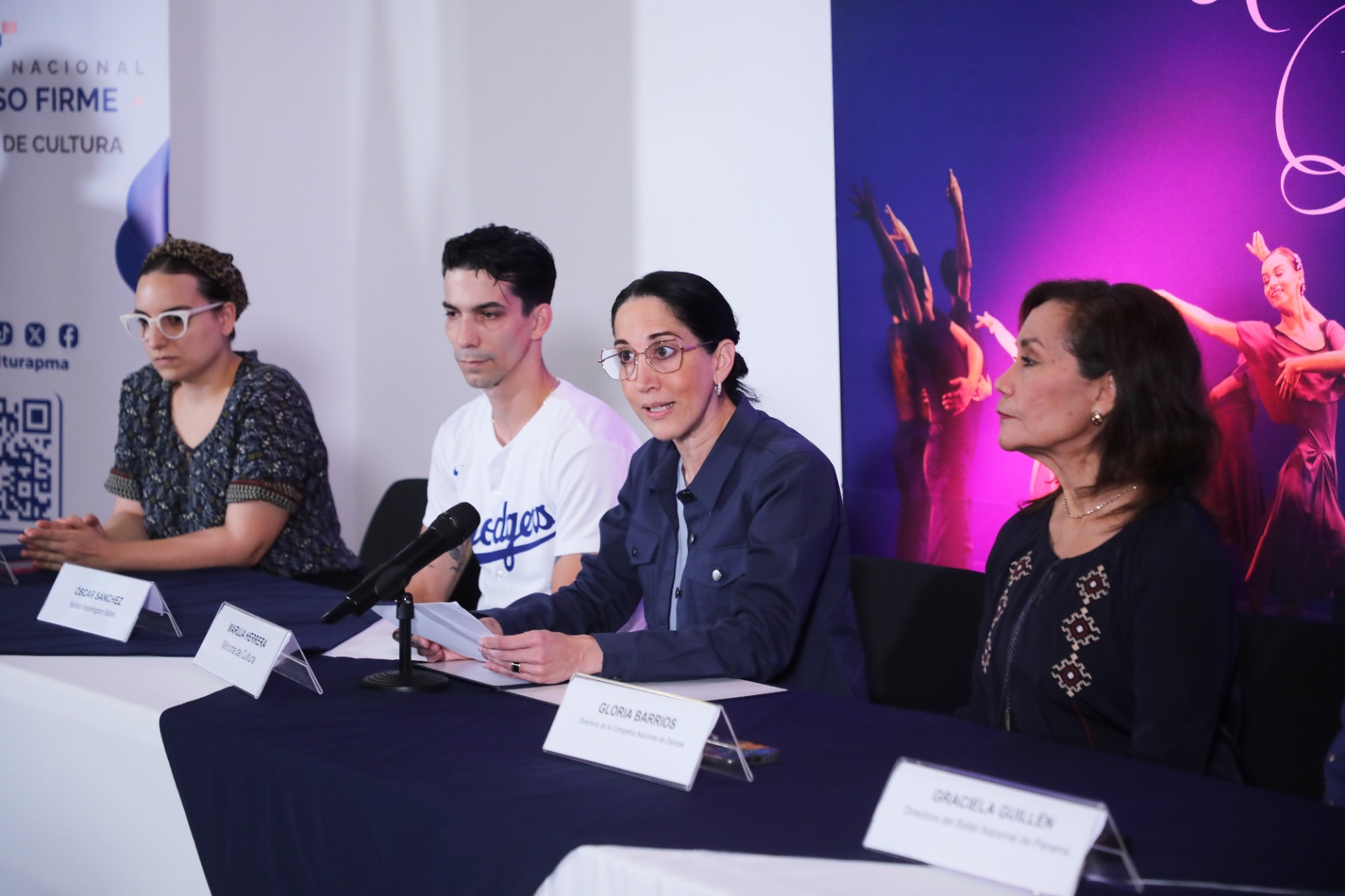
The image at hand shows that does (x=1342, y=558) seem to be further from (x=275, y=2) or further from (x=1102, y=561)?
(x=275, y=2)

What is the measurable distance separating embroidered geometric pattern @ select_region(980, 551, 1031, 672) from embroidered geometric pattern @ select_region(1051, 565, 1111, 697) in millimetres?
131

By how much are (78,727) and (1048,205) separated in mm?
2095

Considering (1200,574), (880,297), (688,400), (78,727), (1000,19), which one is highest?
(1000,19)

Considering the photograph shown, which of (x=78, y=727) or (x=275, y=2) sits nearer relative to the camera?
(x=78, y=727)

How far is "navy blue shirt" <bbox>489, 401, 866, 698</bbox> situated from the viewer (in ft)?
6.00

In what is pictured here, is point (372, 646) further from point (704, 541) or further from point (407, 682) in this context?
point (704, 541)

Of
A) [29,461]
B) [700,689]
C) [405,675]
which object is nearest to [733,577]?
[700,689]

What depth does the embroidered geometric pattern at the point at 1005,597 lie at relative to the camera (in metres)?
1.82

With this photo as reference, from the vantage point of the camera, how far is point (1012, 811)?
3.43 feet

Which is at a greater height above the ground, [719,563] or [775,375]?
[775,375]

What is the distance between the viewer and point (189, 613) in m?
2.26

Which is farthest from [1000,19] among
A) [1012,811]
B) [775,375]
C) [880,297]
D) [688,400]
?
[1012,811]

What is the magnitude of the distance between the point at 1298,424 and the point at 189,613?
2.06 meters

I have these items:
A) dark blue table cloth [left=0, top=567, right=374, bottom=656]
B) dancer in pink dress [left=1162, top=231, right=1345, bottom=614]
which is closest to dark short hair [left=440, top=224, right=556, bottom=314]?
dark blue table cloth [left=0, top=567, right=374, bottom=656]
